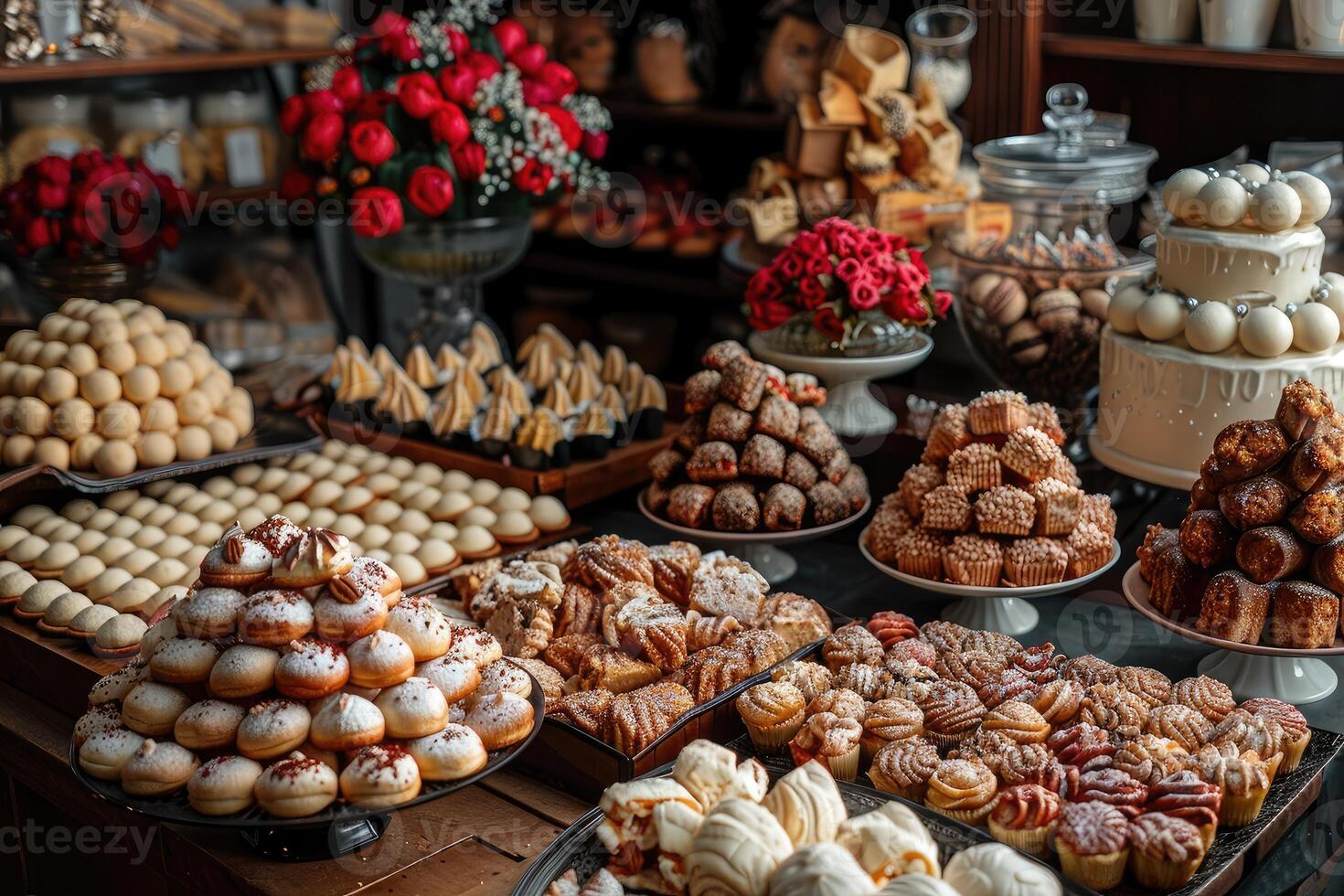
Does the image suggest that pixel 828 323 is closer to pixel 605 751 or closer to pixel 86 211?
pixel 605 751

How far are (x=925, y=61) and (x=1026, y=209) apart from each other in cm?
87

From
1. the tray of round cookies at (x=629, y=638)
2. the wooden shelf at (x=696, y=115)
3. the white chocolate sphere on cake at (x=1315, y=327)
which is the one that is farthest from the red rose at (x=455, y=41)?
the white chocolate sphere on cake at (x=1315, y=327)

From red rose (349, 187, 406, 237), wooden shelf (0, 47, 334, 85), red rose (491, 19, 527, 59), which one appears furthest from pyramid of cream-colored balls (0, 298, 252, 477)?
wooden shelf (0, 47, 334, 85)

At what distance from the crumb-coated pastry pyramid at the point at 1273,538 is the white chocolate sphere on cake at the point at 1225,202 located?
1.26 ft

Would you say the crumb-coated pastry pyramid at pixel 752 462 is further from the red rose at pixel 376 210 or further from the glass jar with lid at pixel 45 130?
the glass jar with lid at pixel 45 130

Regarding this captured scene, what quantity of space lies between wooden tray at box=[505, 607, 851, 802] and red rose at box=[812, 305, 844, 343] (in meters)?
0.80

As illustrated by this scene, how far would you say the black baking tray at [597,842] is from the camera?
125cm

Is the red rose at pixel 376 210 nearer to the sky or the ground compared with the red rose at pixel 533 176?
nearer to the ground

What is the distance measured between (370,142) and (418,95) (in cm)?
14

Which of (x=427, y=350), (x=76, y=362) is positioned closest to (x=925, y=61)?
(x=427, y=350)

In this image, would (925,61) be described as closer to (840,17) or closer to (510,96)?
(840,17)

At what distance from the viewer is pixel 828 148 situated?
123 inches

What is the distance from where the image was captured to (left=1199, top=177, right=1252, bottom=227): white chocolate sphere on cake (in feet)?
6.30

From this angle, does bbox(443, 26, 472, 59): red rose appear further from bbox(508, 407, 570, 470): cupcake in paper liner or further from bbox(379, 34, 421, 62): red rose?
bbox(508, 407, 570, 470): cupcake in paper liner
